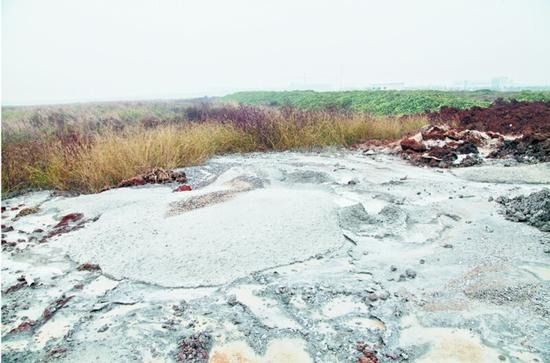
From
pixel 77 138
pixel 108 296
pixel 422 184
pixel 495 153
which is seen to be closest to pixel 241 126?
pixel 77 138

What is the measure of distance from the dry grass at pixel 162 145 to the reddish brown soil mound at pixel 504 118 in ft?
4.05

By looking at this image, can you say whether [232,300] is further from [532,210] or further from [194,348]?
[532,210]

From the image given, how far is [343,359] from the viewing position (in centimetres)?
199

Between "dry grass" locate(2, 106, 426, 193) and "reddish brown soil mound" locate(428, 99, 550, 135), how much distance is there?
48.6 inches

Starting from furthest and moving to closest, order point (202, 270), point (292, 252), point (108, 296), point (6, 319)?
point (292, 252), point (202, 270), point (108, 296), point (6, 319)

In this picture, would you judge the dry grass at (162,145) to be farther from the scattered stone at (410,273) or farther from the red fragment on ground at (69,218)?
the scattered stone at (410,273)

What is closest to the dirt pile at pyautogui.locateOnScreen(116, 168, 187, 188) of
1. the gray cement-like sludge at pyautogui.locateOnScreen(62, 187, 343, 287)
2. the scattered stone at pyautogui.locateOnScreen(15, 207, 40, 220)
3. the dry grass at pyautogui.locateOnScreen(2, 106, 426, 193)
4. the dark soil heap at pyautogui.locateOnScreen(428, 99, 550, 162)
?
the dry grass at pyautogui.locateOnScreen(2, 106, 426, 193)

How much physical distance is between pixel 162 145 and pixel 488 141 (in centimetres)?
635

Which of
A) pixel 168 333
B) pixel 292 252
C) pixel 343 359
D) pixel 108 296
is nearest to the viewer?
pixel 343 359

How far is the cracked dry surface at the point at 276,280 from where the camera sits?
2107 millimetres

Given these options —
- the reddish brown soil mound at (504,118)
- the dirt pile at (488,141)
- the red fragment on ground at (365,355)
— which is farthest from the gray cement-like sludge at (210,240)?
the reddish brown soil mound at (504,118)

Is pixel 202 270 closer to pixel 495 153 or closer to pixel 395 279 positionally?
pixel 395 279

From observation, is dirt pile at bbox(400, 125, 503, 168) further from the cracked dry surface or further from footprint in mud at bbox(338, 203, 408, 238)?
footprint in mud at bbox(338, 203, 408, 238)

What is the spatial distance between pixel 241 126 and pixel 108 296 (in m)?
5.99
